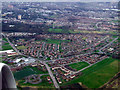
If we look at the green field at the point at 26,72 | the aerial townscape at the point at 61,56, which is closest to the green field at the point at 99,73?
the aerial townscape at the point at 61,56

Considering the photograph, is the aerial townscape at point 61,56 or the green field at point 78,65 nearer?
the aerial townscape at point 61,56

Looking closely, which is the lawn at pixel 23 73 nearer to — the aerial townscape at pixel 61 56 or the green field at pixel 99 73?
the aerial townscape at pixel 61 56

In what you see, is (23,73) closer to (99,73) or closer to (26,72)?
(26,72)

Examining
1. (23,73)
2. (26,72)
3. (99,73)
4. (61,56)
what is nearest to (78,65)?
(99,73)

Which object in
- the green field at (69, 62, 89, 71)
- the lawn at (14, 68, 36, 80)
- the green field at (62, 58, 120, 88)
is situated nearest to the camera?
the green field at (62, 58, 120, 88)

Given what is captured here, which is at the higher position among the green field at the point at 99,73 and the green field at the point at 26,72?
the green field at the point at 26,72

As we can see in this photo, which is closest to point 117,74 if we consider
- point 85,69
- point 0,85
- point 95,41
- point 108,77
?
point 108,77

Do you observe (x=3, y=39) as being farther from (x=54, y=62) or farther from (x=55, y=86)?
(x=55, y=86)

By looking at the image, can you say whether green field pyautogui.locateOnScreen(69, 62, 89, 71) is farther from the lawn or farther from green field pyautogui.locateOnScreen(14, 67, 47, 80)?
the lawn

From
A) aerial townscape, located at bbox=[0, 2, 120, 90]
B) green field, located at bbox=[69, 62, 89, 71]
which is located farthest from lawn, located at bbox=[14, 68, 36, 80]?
green field, located at bbox=[69, 62, 89, 71]
